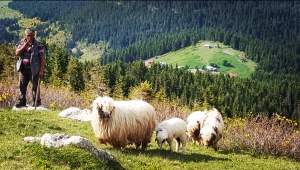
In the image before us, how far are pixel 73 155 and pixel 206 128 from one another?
10031mm

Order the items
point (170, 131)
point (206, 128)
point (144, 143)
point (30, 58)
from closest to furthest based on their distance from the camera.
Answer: point (144, 143) < point (170, 131) < point (30, 58) < point (206, 128)

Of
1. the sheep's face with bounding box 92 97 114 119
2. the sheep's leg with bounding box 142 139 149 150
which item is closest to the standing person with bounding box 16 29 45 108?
the sheep's face with bounding box 92 97 114 119

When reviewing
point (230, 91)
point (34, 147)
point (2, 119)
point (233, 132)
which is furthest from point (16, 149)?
point (230, 91)

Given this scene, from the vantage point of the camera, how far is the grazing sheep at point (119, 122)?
47.1 ft

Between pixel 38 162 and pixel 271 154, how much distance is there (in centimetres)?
1394

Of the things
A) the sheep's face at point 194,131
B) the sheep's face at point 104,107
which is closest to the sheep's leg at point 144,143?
A: the sheep's face at point 104,107

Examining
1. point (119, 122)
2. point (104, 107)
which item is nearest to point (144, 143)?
point (119, 122)

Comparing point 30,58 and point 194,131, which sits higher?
point 30,58

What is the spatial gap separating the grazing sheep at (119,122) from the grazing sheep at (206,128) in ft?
15.2

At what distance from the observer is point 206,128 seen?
19406mm

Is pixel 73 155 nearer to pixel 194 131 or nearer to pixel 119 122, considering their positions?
pixel 119 122

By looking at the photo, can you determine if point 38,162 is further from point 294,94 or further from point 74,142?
point 294,94

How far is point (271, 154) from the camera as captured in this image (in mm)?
20125

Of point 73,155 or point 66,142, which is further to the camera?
point 66,142
